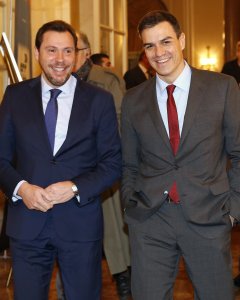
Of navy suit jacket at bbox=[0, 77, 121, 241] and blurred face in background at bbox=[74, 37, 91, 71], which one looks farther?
blurred face in background at bbox=[74, 37, 91, 71]

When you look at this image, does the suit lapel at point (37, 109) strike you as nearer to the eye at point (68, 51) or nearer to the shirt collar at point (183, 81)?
the eye at point (68, 51)

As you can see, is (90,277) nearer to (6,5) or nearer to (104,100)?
(104,100)

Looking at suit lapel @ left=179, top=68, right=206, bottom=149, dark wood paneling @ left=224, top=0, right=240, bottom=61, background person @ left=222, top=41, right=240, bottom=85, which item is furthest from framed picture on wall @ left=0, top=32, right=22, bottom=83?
dark wood paneling @ left=224, top=0, right=240, bottom=61

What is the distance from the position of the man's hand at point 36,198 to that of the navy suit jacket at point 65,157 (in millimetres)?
79

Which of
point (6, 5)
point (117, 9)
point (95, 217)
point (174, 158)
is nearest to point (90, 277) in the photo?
point (95, 217)

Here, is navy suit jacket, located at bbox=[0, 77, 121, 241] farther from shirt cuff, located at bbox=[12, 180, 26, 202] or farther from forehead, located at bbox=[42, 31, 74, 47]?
forehead, located at bbox=[42, 31, 74, 47]

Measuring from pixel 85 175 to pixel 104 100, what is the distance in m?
0.37

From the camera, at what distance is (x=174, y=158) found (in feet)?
8.69

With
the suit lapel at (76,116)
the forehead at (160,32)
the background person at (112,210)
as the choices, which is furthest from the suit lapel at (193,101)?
the background person at (112,210)

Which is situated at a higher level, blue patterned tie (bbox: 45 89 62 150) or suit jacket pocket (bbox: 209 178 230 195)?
blue patterned tie (bbox: 45 89 62 150)

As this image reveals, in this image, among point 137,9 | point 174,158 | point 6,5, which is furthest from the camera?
point 137,9

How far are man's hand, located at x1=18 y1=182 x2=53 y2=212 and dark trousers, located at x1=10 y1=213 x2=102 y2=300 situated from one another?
0.13 meters

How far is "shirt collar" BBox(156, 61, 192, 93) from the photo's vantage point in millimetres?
2740

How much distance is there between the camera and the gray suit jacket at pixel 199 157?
8.63ft
